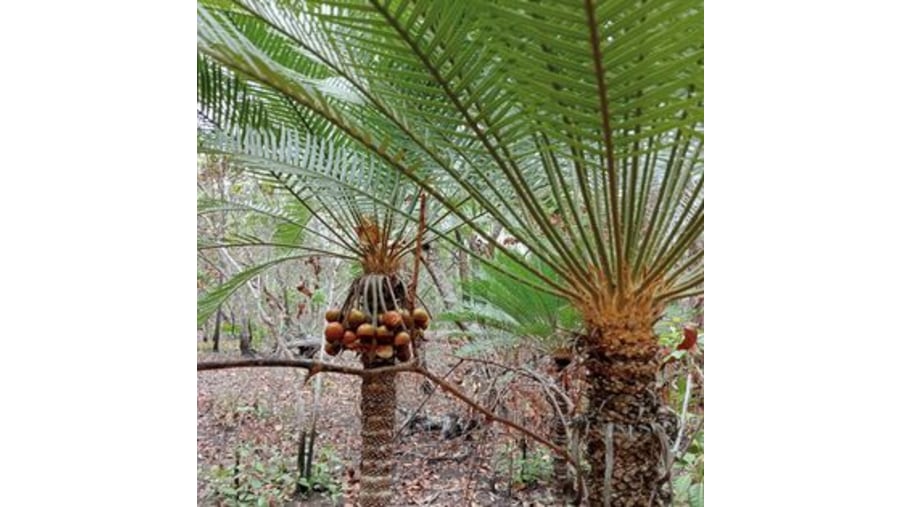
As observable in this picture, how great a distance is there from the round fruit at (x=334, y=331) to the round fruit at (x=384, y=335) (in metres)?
0.08

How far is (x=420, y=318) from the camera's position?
1.44m

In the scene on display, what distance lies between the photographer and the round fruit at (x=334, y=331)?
4.61 ft

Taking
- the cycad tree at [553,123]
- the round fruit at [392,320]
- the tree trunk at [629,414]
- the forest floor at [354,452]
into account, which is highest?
the cycad tree at [553,123]

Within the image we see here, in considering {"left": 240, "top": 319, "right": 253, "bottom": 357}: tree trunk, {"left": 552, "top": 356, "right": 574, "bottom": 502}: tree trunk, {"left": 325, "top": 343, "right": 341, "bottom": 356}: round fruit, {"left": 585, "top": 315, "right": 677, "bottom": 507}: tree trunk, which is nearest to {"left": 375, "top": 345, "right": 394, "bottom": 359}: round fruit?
{"left": 325, "top": 343, "right": 341, "bottom": 356}: round fruit

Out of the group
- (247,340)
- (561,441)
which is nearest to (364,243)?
(247,340)

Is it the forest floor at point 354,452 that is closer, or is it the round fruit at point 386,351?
the round fruit at point 386,351

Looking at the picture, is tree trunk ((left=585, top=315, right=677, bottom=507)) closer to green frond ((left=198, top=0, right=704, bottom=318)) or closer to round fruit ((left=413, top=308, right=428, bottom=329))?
green frond ((left=198, top=0, right=704, bottom=318))

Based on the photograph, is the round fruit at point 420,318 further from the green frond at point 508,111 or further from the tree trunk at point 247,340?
the tree trunk at point 247,340

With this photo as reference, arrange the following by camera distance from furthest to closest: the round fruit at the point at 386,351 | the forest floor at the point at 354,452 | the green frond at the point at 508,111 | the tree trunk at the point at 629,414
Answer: the forest floor at the point at 354,452, the round fruit at the point at 386,351, the tree trunk at the point at 629,414, the green frond at the point at 508,111

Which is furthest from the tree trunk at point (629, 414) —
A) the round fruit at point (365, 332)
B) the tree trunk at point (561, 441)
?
the round fruit at point (365, 332)

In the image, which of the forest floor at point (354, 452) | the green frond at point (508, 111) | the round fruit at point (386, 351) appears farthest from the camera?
the forest floor at point (354, 452)
